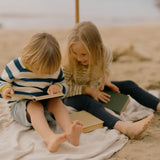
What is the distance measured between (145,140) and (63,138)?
1.75 ft

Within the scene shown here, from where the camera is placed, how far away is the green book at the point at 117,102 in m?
1.83

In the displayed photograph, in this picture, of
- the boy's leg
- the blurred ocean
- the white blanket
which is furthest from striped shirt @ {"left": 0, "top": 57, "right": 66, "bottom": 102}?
the blurred ocean

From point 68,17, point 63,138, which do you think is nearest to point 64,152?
point 63,138

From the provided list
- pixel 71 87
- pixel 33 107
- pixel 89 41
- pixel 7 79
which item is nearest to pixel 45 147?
pixel 33 107

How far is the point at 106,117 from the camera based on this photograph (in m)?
1.64

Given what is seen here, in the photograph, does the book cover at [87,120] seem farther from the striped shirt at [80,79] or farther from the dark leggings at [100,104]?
the striped shirt at [80,79]

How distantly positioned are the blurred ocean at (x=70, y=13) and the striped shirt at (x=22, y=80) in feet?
20.5

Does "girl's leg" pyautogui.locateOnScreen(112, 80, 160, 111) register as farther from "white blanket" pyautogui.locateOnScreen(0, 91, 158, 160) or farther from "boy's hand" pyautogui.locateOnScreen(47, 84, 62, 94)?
"boy's hand" pyautogui.locateOnScreen(47, 84, 62, 94)

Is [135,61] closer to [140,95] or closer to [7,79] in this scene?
[140,95]

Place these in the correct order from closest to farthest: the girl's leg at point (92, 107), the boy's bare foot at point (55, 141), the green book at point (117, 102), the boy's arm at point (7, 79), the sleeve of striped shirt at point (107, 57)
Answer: the boy's bare foot at point (55, 141), the boy's arm at point (7, 79), the girl's leg at point (92, 107), the green book at point (117, 102), the sleeve of striped shirt at point (107, 57)

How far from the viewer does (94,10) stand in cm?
1074

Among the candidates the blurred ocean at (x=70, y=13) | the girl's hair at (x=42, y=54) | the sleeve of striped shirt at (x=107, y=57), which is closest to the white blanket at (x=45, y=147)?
the girl's hair at (x=42, y=54)

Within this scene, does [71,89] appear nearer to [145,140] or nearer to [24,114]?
[24,114]

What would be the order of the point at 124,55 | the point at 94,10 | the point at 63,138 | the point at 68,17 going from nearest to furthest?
the point at 63,138, the point at 124,55, the point at 68,17, the point at 94,10
